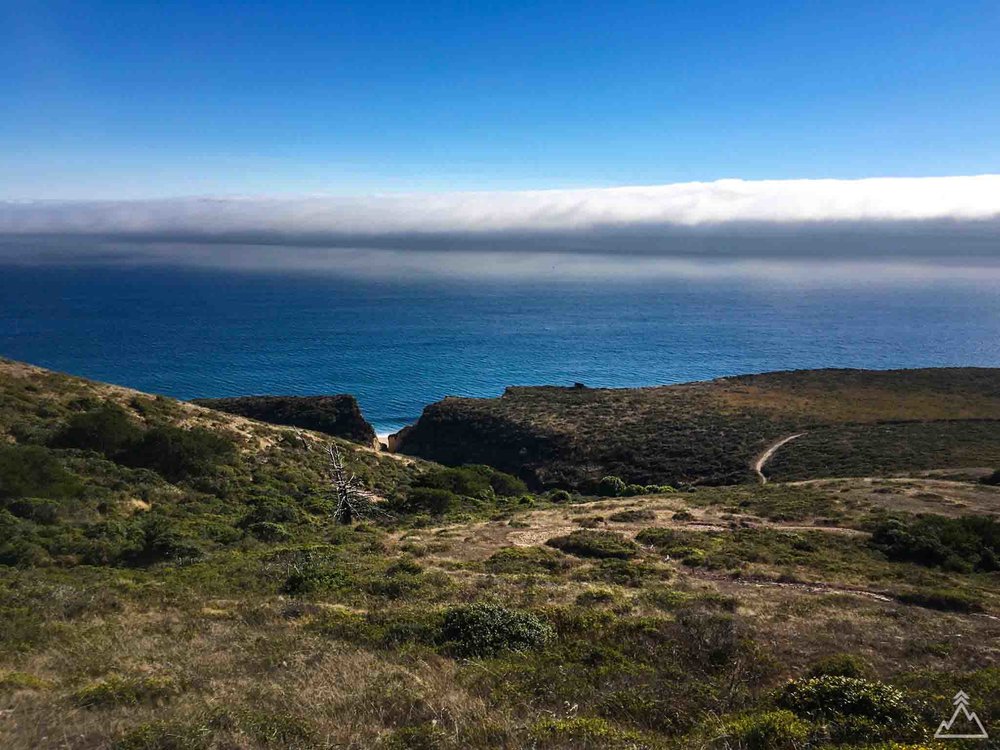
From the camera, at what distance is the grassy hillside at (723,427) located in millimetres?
36531

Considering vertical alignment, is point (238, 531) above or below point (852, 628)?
below

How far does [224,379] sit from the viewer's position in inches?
3226

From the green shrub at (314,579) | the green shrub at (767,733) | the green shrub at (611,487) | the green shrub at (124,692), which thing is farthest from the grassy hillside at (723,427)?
the green shrub at (124,692)

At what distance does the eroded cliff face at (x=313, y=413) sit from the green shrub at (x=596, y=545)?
3650cm

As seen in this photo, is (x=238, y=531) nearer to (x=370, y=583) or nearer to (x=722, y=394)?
(x=370, y=583)

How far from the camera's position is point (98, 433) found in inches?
930

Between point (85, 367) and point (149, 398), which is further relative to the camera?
point (85, 367)

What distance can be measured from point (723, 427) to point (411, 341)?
83783 millimetres

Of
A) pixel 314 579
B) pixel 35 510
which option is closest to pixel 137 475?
pixel 35 510

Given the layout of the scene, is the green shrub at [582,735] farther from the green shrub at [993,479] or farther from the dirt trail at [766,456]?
the dirt trail at [766,456]

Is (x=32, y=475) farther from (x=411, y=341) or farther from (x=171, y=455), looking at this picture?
(x=411, y=341)

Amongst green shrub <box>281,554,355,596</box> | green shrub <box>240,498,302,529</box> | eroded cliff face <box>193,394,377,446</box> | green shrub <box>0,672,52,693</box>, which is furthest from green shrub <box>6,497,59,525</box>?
eroded cliff face <box>193,394,377,446</box>

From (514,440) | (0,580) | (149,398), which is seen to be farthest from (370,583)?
(514,440)

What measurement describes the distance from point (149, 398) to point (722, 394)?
4778 cm
